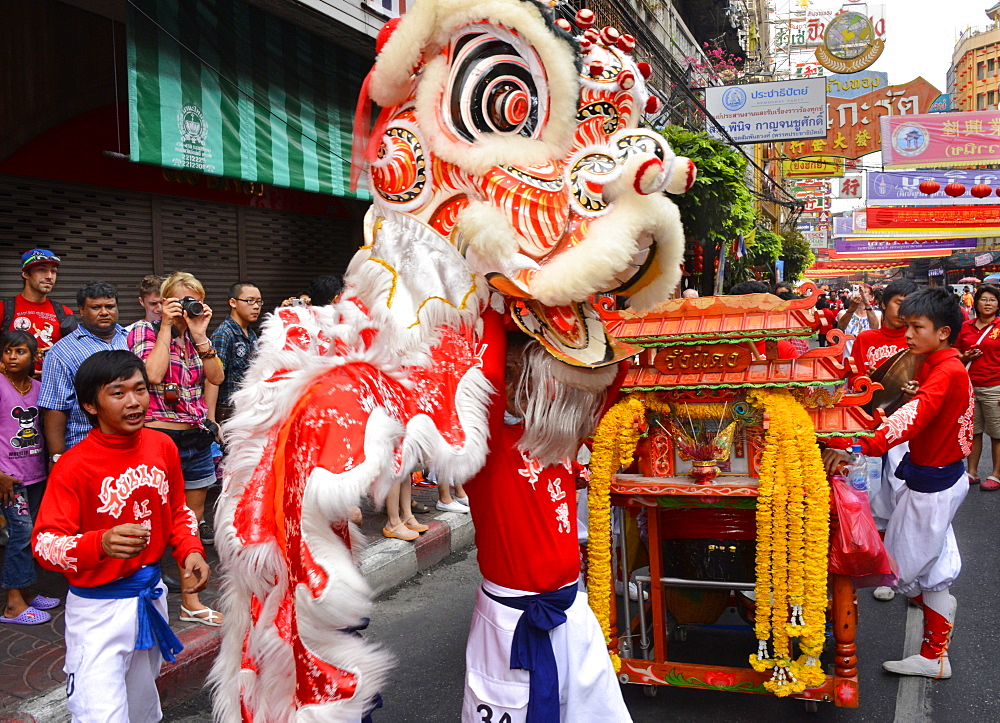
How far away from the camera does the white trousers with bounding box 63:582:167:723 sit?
2529mm

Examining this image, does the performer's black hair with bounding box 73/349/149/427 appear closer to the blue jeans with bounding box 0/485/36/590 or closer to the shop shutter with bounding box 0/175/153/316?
the blue jeans with bounding box 0/485/36/590

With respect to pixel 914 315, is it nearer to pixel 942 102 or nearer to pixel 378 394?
pixel 378 394

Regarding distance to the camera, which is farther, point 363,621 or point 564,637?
point 564,637

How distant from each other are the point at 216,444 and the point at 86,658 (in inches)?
106

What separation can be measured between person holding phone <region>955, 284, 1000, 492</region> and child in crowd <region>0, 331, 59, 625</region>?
8312 mm

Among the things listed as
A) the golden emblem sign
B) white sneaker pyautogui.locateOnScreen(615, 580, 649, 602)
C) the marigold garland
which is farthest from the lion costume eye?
the golden emblem sign

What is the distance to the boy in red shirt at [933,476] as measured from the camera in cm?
387

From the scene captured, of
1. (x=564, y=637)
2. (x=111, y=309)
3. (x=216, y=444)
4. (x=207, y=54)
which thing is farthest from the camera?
(x=207, y=54)

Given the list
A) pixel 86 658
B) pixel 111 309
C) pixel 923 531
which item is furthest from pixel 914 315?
pixel 111 309

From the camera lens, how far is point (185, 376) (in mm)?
4645

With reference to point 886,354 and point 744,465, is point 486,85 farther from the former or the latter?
point 886,354

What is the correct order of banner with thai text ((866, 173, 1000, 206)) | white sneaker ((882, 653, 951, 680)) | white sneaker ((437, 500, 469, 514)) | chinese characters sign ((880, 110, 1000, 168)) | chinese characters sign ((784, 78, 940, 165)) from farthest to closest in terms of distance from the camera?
1. chinese characters sign ((784, 78, 940, 165))
2. banner with thai text ((866, 173, 1000, 206))
3. chinese characters sign ((880, 110, 1000, 168))
4. white sneaker ((437, 500, 469, 514))
5. white sneaker ((882, 653, 951, 680))

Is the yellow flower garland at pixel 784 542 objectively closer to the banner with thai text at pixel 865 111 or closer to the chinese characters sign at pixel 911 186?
the banner with thai text at pixel 865 111

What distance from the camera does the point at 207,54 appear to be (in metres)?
6.79
